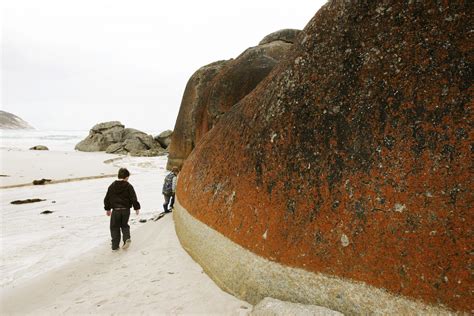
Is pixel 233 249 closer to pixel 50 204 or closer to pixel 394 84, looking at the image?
pixel 394 84

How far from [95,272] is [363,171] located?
3923 mm

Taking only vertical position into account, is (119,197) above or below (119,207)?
above

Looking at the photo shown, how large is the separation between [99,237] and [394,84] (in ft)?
19.1

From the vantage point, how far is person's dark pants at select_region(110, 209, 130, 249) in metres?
5.19

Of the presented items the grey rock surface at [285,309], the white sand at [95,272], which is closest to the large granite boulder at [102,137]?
the white sand at [95,272]

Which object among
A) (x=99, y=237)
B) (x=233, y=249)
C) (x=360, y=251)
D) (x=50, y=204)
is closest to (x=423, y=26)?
(x=360, y=251)

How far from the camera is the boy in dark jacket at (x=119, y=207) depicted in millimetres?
5230

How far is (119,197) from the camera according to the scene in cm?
537

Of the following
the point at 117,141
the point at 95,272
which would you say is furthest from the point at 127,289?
the point at 117,141

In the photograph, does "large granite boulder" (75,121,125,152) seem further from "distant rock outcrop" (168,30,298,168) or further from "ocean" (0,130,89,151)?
"distant rock outcrop" (168,30,298,168)

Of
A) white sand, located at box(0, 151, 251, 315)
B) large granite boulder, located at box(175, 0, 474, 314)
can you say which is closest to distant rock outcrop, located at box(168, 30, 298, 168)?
white sand, located at box(0, 151, 251, 315)

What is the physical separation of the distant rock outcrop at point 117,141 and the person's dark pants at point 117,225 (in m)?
27.4

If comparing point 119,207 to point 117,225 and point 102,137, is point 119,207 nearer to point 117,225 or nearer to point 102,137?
point 117,225

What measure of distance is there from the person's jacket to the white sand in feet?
2.47
